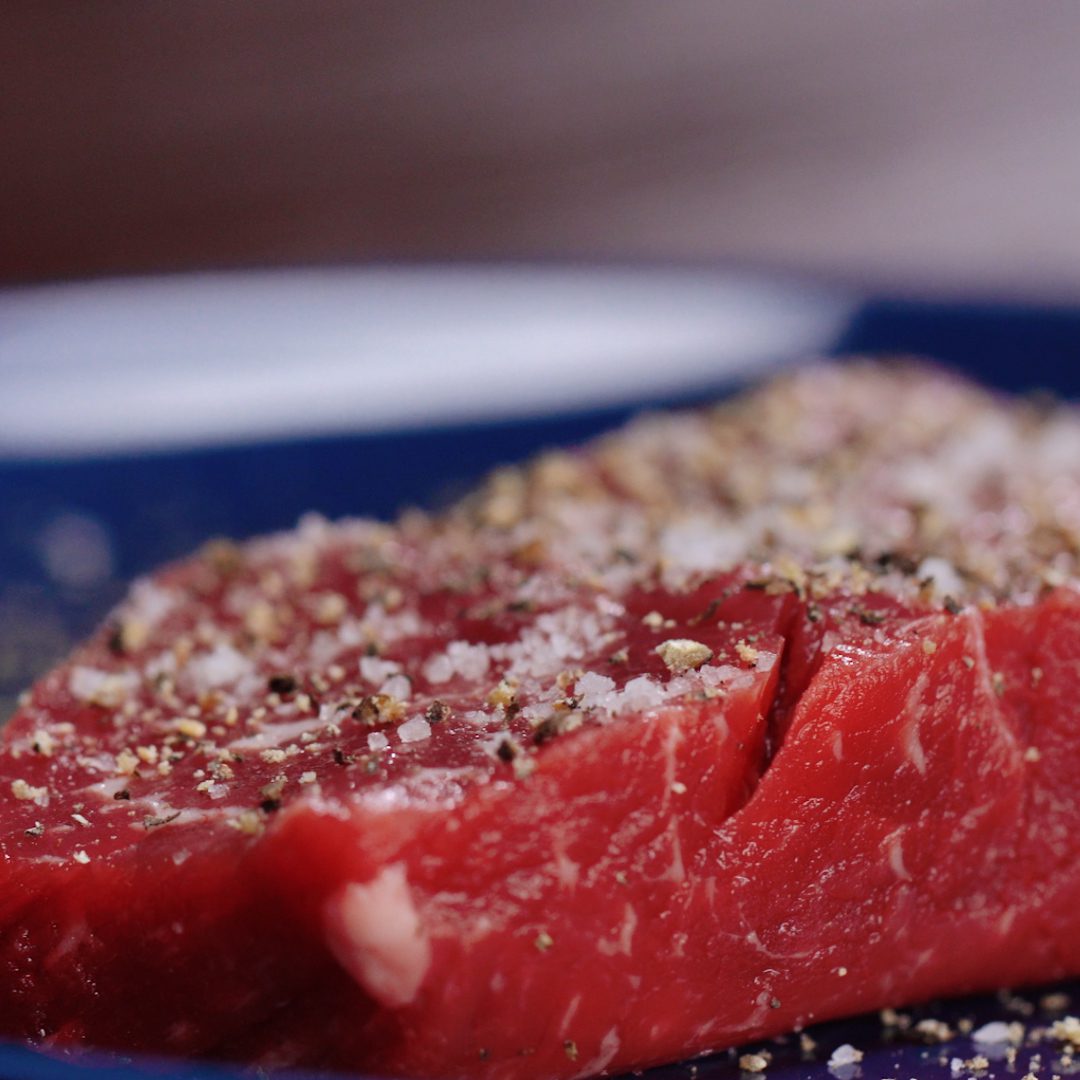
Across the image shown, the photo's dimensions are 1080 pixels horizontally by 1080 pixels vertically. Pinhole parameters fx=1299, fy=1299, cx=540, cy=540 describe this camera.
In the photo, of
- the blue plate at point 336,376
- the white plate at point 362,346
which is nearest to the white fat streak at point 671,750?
the blue plate at point 336,376

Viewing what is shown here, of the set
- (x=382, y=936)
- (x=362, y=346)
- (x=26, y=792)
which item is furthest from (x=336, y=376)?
(x=382, y=936)

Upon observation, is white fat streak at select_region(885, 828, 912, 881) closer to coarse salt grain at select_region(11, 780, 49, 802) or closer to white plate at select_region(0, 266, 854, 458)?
coarse salt grain at select_region(11, 780, 49, 802)

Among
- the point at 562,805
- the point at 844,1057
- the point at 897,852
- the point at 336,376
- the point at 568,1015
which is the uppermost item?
the point at 336,376

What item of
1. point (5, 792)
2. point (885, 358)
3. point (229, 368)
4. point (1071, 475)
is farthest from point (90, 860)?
point (885, 358)

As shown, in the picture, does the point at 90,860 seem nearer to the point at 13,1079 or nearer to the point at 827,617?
the point at 13,1079

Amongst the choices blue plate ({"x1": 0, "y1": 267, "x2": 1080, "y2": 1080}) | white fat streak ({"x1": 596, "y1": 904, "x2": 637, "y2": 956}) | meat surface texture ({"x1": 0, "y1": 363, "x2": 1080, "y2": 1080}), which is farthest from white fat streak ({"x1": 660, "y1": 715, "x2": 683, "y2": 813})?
blue plate ({"x1": 0, "y1": 267, "x2": 1080, "y2": 1080})

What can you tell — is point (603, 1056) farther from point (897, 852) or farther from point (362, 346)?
point (362, 346)
